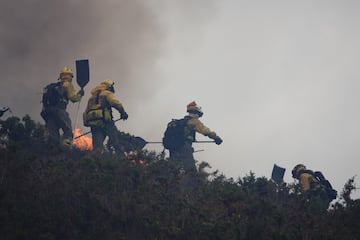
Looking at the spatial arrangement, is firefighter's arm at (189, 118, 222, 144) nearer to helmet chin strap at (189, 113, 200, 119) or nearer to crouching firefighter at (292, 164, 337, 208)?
helmet chin strap at (189, 113, 200, 119)

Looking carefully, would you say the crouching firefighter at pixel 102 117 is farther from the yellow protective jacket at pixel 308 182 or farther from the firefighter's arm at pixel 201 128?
the yellow protective jacket at pixel 308 182

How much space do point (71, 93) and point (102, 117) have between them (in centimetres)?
133

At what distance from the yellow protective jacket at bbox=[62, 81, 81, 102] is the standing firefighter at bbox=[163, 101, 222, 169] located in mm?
3653

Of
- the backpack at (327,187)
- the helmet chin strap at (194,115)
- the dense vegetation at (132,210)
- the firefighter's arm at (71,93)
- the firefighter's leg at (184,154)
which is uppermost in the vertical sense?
the firefighter's arm at (71,93)

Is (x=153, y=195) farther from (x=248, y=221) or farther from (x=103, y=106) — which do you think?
(x=103, y=106)

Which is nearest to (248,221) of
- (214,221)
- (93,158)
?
(214,221)

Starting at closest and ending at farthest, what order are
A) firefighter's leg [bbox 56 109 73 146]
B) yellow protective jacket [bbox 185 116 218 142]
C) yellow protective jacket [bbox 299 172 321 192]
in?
yellow protective jacket [bbox 299 172 321 192] < firefighter's leg [bbox 56 109 73 146] < yellow protective jacket [bbox 185 116 218 142]

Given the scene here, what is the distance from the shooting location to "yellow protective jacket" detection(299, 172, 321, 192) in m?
15.2

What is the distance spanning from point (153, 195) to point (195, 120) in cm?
958

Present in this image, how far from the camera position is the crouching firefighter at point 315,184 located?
14990 mm

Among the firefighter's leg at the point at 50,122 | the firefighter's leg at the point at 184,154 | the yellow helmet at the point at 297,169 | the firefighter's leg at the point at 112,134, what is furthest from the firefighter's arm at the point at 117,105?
the yellow helmet at the point at 297,169

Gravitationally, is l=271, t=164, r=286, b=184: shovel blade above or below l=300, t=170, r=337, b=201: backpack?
above

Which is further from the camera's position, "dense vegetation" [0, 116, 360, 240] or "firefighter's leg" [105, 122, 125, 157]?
"firefighter's leg" [105, 122, 125, 157]

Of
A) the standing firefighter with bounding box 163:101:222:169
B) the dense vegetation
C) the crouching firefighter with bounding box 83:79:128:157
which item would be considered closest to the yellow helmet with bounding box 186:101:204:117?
the standing firefighter with bounding box 163:101:222:169
